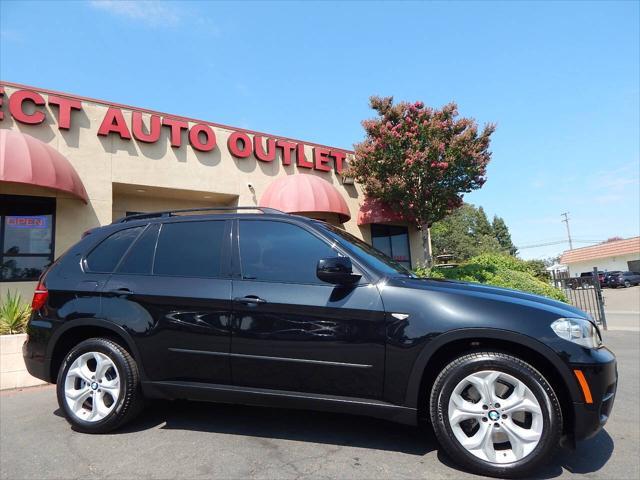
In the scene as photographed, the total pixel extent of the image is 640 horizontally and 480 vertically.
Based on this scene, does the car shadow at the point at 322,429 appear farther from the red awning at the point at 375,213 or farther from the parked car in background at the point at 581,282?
the red awning at the point at 375,213

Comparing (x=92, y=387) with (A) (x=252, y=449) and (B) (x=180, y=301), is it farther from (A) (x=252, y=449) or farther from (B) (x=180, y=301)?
(A) (x=252, y=449)

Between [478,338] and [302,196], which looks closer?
[478,338]

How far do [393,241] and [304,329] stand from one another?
1305cm

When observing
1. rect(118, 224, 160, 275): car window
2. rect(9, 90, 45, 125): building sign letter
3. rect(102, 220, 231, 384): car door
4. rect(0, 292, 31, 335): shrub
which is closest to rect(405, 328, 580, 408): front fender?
rect(102, 220, 231, 384): car door

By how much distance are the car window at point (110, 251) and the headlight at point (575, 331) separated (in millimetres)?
3545

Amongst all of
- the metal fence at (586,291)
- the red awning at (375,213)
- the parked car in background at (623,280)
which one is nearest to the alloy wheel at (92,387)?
the red awning at (375,213)

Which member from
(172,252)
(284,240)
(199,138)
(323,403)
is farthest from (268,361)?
(199,138)

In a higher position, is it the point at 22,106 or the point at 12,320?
the point at 22,106

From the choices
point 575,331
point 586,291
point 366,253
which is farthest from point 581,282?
point 366,253

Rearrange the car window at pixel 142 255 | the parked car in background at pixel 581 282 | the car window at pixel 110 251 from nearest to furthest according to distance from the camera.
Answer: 1. the car window at pixel 142 255
2. the car window at pixel 110 251
3. the parked car in background at pixel 581 282

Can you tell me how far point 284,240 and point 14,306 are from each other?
5.41m

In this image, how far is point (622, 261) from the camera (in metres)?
50.5

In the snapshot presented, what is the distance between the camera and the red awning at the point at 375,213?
14007 millimetres

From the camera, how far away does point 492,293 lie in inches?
119
